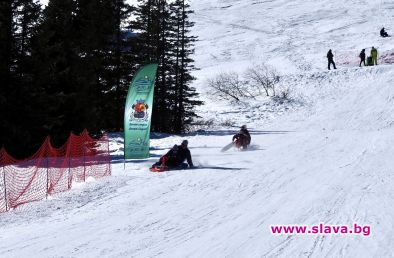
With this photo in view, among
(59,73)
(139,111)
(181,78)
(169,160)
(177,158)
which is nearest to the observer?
(169,160)

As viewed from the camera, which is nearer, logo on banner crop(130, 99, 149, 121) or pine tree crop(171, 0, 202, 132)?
logo on banner crop(130, 99, 149, 121)

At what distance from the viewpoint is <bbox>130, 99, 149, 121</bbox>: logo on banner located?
56.4ft

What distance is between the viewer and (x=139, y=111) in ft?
56.4

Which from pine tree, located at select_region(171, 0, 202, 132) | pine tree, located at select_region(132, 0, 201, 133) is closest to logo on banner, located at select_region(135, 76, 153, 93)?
pine tree, located at select_region(132, 0, 201, 133)

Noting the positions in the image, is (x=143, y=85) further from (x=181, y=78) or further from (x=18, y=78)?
(x=181, y=78)

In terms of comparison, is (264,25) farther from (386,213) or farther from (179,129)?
(386,213)

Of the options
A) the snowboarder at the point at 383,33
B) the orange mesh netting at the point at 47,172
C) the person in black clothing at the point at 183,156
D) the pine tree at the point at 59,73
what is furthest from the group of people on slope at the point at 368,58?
the person in black clothing at the point at 183,156

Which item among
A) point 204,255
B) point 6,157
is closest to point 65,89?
point 6,157

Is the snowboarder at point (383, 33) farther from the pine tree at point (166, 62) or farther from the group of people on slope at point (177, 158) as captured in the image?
the group of people on slope at point (177, 158)

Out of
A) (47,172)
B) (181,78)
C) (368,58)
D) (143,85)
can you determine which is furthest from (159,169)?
(368,58)

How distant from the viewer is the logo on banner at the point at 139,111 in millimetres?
17203

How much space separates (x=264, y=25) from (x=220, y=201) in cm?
5128

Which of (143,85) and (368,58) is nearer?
(143,85)

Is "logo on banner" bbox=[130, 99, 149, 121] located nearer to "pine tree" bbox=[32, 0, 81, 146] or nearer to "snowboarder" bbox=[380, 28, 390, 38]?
"pine tree" bbox=[32, 0, 81, 146]
